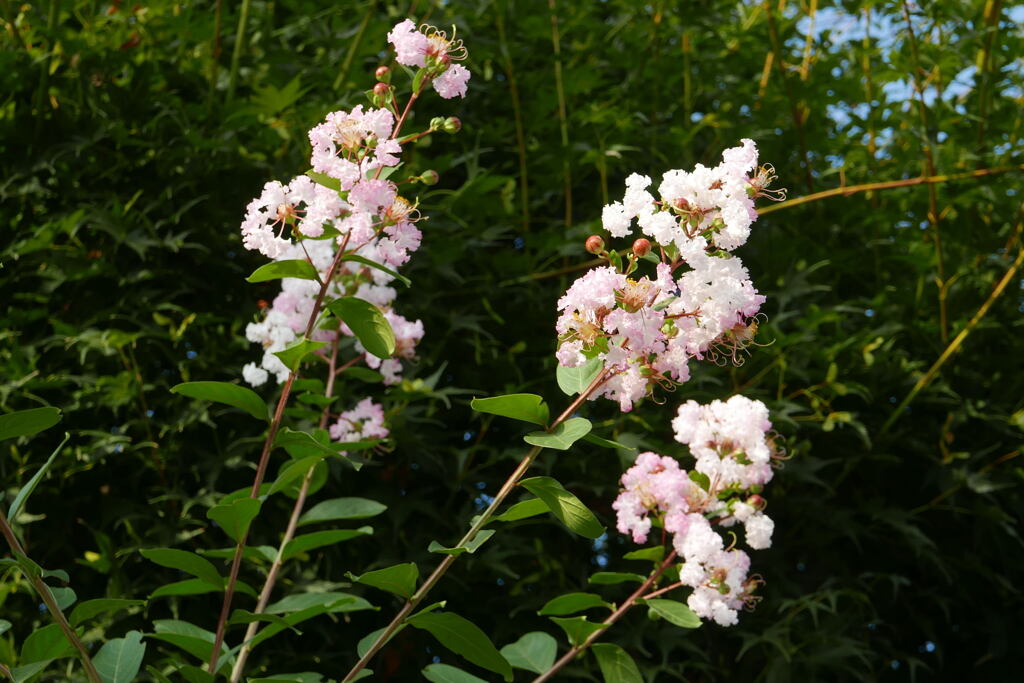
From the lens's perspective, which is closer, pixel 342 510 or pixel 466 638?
pixel 466 638

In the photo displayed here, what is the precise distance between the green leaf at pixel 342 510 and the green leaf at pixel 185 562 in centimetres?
18

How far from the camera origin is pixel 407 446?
1854mm

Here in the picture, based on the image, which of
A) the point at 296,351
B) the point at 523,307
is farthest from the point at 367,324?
the point at 523,307

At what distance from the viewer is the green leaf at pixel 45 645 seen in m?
1.11

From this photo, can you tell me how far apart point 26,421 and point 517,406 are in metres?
0.49

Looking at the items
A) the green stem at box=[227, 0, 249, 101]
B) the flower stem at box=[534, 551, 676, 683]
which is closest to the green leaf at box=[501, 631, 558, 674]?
the flower stem at box=[534, 551, 676, 683]

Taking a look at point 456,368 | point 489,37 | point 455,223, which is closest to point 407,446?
point 456,368

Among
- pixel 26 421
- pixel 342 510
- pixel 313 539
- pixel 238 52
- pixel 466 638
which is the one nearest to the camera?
pixel 26 421

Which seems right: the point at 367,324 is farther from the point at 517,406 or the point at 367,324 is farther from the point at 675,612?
the point at 675,612

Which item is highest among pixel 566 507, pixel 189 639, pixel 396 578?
pixel 566 507

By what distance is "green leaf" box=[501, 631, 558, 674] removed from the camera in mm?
1281

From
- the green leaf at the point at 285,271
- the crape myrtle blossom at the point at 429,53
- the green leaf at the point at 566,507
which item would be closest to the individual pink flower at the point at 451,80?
the crape myrtle blossom at the point at 429,53

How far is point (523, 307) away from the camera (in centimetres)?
217

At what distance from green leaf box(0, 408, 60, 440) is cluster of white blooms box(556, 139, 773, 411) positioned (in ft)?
1.68
